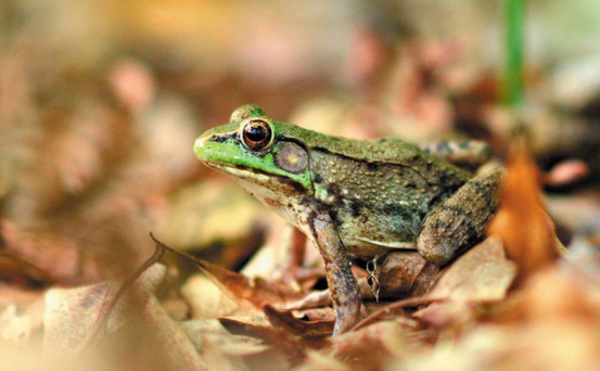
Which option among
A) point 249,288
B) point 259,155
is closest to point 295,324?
point 249,288

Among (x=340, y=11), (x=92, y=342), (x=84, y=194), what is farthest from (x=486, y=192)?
(x=340, y=11)

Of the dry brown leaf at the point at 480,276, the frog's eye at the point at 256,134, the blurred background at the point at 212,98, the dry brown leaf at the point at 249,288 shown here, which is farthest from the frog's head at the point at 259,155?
the dry brown leaf at the point at 480,276

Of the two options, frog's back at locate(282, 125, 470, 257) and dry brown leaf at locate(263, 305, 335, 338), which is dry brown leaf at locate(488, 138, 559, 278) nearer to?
frog's back at locate(282, 125, 470, 257)

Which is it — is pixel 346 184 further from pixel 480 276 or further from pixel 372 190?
pixel 480 276

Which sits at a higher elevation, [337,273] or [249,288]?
[337,273]

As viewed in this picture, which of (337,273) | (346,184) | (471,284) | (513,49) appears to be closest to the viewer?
(471,284)

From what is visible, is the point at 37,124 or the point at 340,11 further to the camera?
the point at 340,11

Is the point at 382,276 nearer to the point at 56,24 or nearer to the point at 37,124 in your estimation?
the point at 37,124
